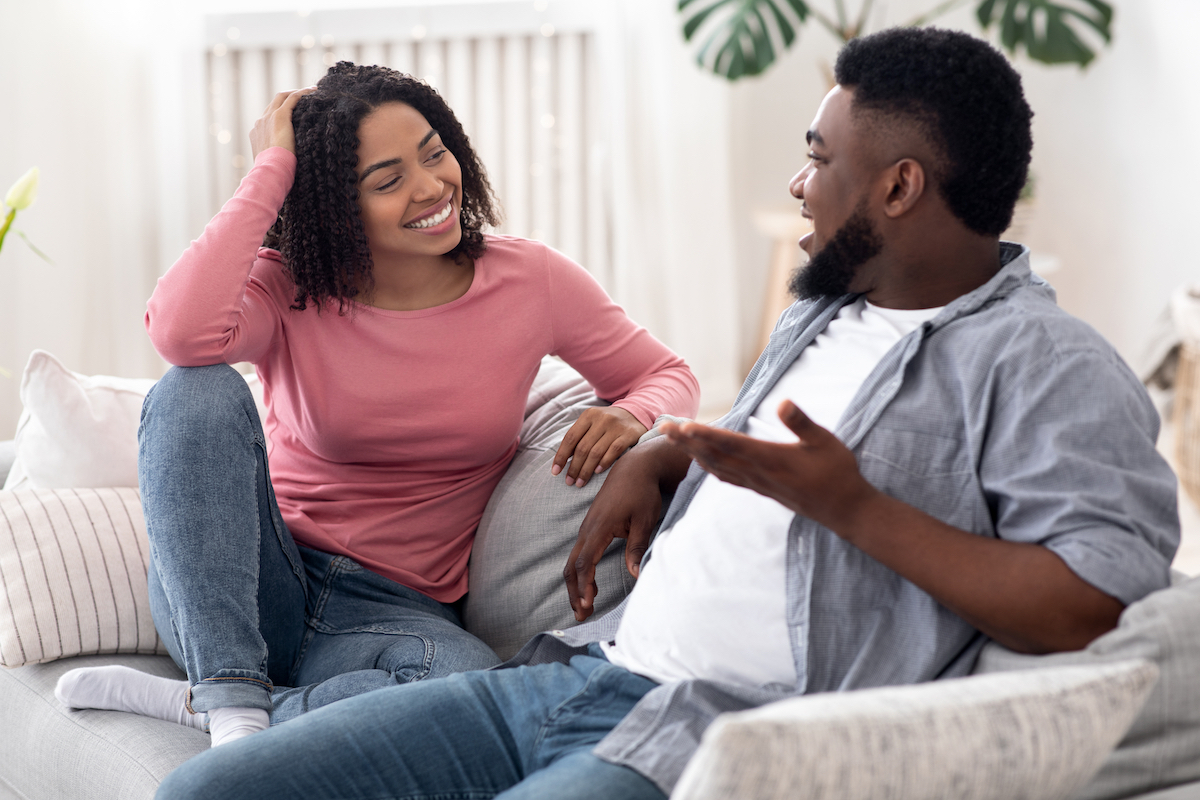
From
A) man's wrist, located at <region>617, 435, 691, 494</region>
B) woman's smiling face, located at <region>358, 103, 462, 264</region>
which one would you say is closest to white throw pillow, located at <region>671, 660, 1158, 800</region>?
man's wrist, located at <region>617, 435, 691, 494</region>

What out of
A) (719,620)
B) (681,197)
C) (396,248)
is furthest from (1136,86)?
(719,620)

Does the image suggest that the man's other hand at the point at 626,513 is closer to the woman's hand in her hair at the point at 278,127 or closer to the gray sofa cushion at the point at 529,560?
the gray sofa cushion at the point at 529,560

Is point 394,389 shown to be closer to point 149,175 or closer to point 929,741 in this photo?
point 929,741

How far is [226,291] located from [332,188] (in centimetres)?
20

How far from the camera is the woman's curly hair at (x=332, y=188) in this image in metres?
1.34

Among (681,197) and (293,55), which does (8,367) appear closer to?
(293,55)

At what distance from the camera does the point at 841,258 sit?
3.33ft

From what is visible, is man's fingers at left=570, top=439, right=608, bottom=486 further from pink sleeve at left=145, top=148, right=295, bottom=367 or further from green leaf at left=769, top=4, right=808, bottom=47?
green leaf at left=769, top=4, right=808, bottom=47

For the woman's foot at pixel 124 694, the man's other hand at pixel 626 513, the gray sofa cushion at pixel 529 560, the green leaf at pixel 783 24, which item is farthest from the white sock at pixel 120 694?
the green leaf at pixel 783 24

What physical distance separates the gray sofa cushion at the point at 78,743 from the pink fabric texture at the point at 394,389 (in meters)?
0.30

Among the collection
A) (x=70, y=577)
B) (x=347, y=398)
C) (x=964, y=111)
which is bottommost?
(x=70, y=577)

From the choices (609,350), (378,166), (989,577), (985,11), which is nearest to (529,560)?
(609,350)

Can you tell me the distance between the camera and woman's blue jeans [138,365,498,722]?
3.77ft

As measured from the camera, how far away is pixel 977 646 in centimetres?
89
